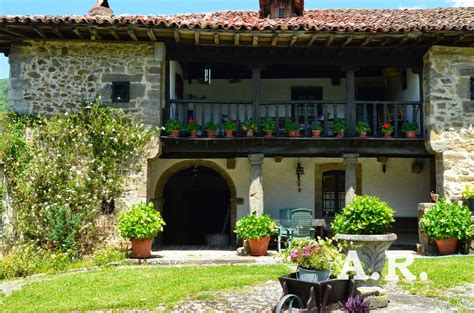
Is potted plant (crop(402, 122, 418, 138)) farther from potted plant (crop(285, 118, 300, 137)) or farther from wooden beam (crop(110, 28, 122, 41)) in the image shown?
wooden beam (crop(110, 28, 122, 41))

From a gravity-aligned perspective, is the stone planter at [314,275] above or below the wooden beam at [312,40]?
below

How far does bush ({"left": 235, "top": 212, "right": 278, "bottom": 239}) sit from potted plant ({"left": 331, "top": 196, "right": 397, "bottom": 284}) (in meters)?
4.14

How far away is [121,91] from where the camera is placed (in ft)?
36.9

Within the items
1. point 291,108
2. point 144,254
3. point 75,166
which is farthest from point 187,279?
point 291,108

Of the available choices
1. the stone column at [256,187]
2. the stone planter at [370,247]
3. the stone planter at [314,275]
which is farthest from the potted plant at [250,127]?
the stone planter at [314,275]

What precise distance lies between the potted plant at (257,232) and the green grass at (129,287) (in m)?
1.38

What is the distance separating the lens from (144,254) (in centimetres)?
1034

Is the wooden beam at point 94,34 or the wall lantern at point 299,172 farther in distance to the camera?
the wall lantern at point 299,172

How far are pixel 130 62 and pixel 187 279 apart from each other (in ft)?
18.1

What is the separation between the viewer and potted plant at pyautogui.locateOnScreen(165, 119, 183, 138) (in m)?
11.3

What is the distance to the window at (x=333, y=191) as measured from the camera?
1363cm

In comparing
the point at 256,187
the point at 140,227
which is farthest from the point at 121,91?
the point at 256,187

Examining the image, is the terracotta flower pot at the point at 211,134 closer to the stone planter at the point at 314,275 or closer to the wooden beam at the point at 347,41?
the wooden beam at the point at 347,41

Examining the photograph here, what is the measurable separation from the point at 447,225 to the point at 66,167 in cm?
831
